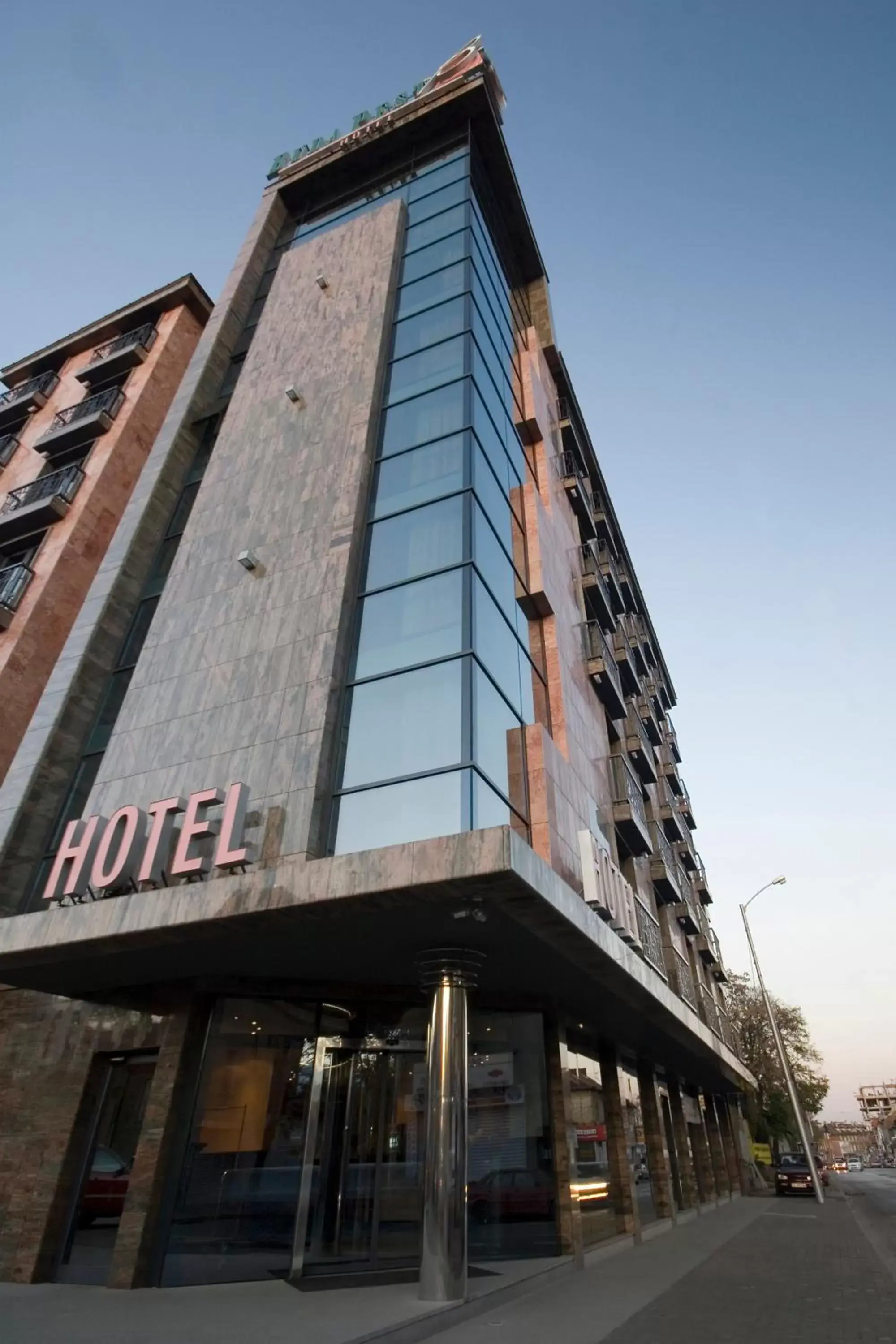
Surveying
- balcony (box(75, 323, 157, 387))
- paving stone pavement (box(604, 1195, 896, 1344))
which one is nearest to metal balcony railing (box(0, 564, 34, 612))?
balcony (box(75, 323, 157, 387))

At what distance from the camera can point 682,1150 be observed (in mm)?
24844

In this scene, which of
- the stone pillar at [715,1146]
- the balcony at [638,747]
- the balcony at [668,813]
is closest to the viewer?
the balcony at [638,747]

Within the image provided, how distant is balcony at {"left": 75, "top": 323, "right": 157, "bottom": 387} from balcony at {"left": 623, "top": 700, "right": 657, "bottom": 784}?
879 inches

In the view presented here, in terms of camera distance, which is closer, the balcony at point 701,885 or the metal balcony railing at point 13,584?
the metal balcony railing at point 13,584

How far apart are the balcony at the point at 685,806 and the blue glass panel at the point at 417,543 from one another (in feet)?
98.8

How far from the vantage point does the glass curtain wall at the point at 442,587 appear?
11.2 metres

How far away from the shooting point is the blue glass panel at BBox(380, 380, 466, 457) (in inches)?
611

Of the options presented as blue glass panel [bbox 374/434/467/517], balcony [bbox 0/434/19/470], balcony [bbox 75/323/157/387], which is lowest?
blue glass panel [bbox 374/434/467/517]

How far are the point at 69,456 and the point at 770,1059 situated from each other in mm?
56809

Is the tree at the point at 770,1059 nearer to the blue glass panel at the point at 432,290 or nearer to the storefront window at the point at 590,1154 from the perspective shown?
the storefront window at the point at 590,1154

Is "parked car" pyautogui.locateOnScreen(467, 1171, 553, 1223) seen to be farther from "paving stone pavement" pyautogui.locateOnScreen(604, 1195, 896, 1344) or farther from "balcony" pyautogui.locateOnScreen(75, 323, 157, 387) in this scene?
"balcony" pyautogui.locateOnScreen(75, 323, 157, 387)

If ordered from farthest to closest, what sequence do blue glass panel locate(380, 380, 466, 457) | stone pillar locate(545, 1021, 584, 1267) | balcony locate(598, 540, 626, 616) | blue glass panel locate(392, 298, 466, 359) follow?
1. balcony locate(598, 540, 626, 616)
2. blue glass panel locate(392, 298, 466, 359)
3. blue glass panel locate(380, 380, 466, 457)
4. stone pillar locate(545, 1021, 584, 1267)

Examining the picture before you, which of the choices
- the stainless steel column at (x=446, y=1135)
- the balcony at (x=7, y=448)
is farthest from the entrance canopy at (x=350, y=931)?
the balcony at (x=7, y=448)

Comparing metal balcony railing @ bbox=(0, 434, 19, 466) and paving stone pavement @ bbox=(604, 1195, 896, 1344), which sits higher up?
metal balcony railing @ bbox=(0, 434, 19, 466)
